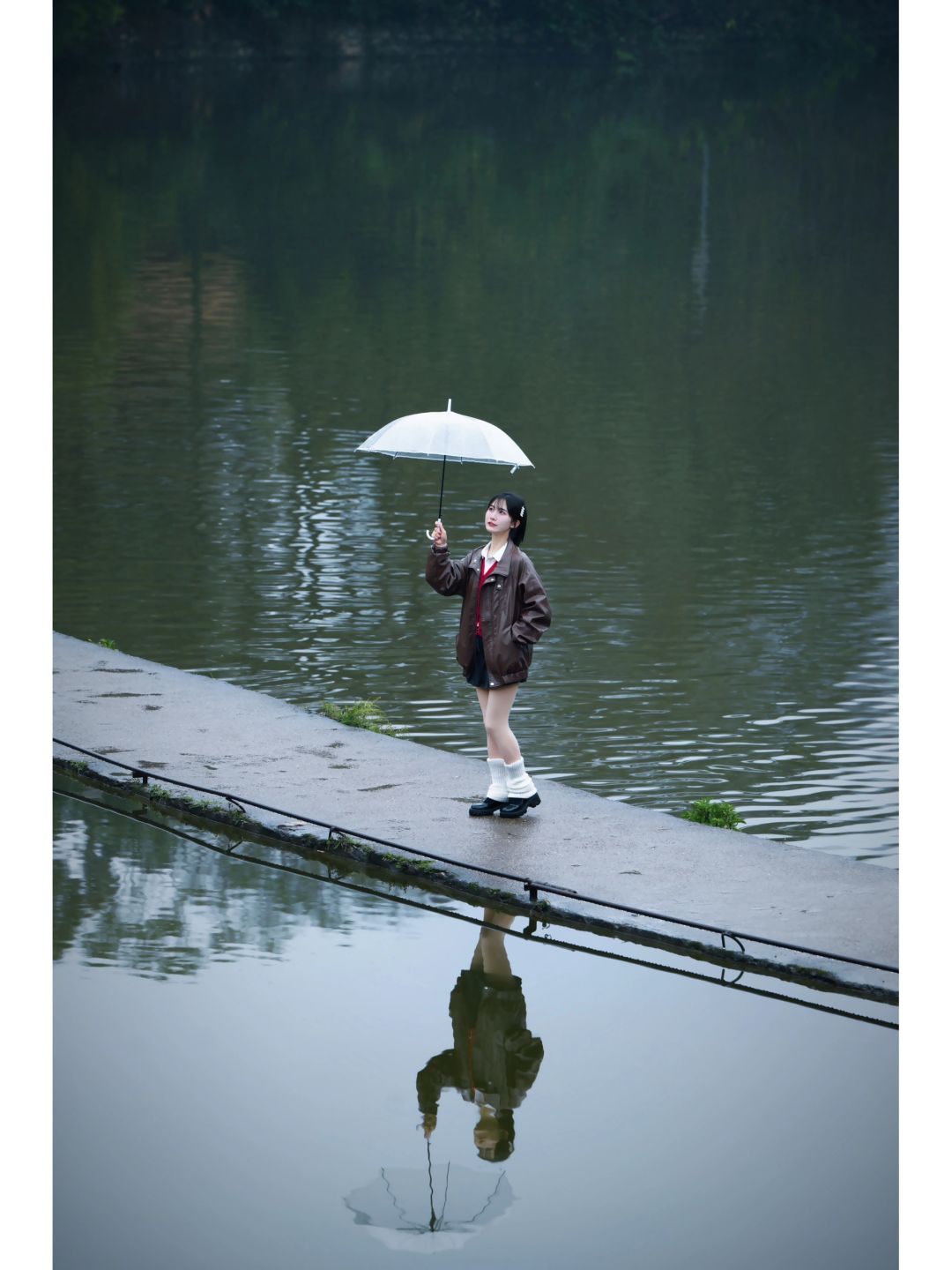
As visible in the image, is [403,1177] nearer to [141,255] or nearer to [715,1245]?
[715,1245]

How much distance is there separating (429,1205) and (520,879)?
7.71 ft

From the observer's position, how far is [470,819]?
8531 millimetres

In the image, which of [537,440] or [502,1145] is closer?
[502,1145]

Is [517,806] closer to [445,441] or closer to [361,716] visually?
[445,441]

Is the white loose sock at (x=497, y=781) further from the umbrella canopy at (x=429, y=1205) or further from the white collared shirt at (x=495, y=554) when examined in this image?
the umbrella canopy at (x=429, y=1205)

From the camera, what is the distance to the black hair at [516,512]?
8297 mm

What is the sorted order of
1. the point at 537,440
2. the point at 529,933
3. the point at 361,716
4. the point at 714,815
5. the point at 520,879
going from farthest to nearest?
the point at 537,440 < the point at 361,716 < the point at 714,815 < the point at 520,879 < the point at 529,933

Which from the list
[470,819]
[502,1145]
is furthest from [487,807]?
[502,1145]

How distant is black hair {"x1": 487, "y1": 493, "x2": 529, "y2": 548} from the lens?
27.2 feet

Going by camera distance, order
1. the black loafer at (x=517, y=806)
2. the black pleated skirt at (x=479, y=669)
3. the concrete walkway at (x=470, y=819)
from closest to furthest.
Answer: the concrete walkway at (x=470, y=819) < the black pleated skirt at (x=479, y=669) < the black loafer at (x=517, y=806)

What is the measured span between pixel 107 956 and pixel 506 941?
1.52 metres

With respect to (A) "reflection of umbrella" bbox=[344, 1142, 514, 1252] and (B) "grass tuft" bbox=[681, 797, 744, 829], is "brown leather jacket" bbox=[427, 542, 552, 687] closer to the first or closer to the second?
(B) "grass tuft" bbox=[681, 797, 744, 829]

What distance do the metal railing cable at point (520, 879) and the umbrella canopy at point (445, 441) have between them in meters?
1.66

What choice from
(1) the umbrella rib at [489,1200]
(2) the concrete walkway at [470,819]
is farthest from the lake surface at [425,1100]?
(2) the concrete walkway at [470,819]
